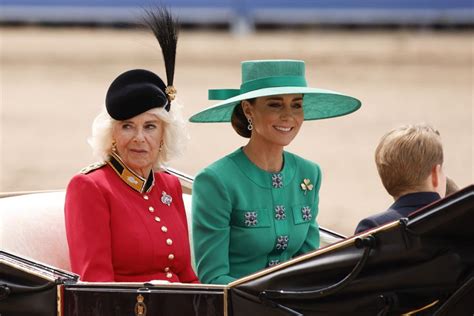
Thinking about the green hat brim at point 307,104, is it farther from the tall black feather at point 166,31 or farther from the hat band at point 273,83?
the tall black feather at point 166,31

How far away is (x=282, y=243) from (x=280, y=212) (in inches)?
3.6

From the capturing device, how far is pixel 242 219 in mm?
3572

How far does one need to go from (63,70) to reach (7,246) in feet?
39.2

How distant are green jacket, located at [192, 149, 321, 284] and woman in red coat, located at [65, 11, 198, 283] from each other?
0.41 feet

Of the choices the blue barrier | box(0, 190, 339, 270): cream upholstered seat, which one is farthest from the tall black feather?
the blue barrier

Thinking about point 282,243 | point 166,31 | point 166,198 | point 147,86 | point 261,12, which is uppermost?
point 261,12

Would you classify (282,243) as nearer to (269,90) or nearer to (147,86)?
(269,90)

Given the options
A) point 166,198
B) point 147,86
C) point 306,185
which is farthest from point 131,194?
point 306,185

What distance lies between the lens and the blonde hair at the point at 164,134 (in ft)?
11.8

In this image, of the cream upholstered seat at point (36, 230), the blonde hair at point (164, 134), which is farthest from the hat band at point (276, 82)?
the cream upholstered seat at point (36, 230)

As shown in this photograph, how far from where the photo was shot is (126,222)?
354cm

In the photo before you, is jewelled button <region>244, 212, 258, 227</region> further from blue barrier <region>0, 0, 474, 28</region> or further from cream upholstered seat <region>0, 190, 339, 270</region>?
blue barrier <region>0, 0, 474, 28</region>

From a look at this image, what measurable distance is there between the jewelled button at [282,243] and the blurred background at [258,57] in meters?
1.60

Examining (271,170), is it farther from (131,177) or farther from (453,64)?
(453,64)
